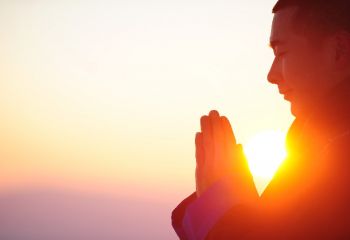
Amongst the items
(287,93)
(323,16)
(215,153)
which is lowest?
(215,153)

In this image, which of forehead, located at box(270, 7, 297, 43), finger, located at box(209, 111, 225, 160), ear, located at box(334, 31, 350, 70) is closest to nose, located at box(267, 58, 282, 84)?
forehead, located at box(270, 7, 297, 43)

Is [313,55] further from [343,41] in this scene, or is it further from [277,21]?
[277,21]

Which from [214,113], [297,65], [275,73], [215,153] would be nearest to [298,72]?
[297,65]

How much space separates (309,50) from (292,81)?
17 centimetres

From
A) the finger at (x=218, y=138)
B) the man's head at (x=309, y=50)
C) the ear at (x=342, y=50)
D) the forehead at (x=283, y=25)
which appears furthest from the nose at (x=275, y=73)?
the finger at (x=218, y=138)

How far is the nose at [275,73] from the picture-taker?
7.68 ft

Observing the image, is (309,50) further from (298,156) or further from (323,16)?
(298,156)

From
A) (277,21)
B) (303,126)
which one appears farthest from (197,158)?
(277,21)

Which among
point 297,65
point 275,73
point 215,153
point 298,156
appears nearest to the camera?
point 298,156

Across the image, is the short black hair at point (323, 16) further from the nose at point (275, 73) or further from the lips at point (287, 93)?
the lips at point (287, 93)

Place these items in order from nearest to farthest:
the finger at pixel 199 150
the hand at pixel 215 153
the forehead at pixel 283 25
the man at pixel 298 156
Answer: the man at pixel 298 156, the hand at pixel 215 153, the finger at pixel 199 150, the forehead at pixel 283 25

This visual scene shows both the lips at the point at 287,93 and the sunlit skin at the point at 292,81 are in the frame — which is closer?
the sunlit skin at the point at 292,81

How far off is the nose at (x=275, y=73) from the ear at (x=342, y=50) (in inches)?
12.0

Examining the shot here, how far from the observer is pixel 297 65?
2.24 metres
